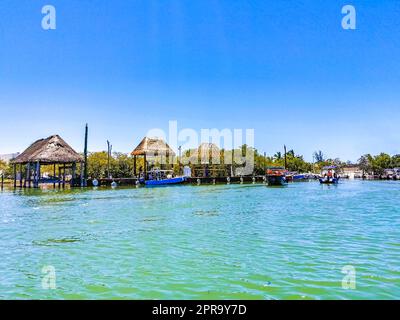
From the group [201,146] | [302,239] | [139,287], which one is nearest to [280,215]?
[302,239]

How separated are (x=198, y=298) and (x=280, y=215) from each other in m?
12.9

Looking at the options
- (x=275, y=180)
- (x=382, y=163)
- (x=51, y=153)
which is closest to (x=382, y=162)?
(x=382, y=163)

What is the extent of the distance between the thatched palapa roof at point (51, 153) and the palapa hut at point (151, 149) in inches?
A: 467

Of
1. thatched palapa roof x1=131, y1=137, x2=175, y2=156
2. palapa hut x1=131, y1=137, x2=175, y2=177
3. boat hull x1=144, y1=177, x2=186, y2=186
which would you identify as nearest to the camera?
boat hull x1=144, y1=177, x2=186, y2=186

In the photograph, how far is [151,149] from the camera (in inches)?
2425

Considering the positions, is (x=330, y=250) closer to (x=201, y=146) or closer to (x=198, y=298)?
(x=198, y=298)

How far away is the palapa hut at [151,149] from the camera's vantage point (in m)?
61.0

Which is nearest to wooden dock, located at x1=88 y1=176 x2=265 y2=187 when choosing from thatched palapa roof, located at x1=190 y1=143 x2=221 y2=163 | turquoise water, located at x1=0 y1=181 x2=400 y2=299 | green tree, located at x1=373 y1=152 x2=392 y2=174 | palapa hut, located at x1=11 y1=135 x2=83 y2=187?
thatched palapa roof, located at x1=190 y1=143 x2=221 y2=163

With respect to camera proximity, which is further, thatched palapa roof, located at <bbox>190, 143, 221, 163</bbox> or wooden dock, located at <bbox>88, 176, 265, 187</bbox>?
thatched palapa roof, located at <bbox>190, 143, 221, 163</bbox>

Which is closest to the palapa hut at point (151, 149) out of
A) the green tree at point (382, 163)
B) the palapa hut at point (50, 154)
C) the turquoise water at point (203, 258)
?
the palapa hut at point (50, 154)

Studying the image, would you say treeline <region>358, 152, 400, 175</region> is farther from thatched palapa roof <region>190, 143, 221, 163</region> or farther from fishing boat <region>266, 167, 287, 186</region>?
fishing boat <region>266, 167, 287, 186</region>

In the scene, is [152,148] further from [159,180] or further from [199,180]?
[199,180]

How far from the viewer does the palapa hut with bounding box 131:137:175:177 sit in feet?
200

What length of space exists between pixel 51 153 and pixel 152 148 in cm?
1730
